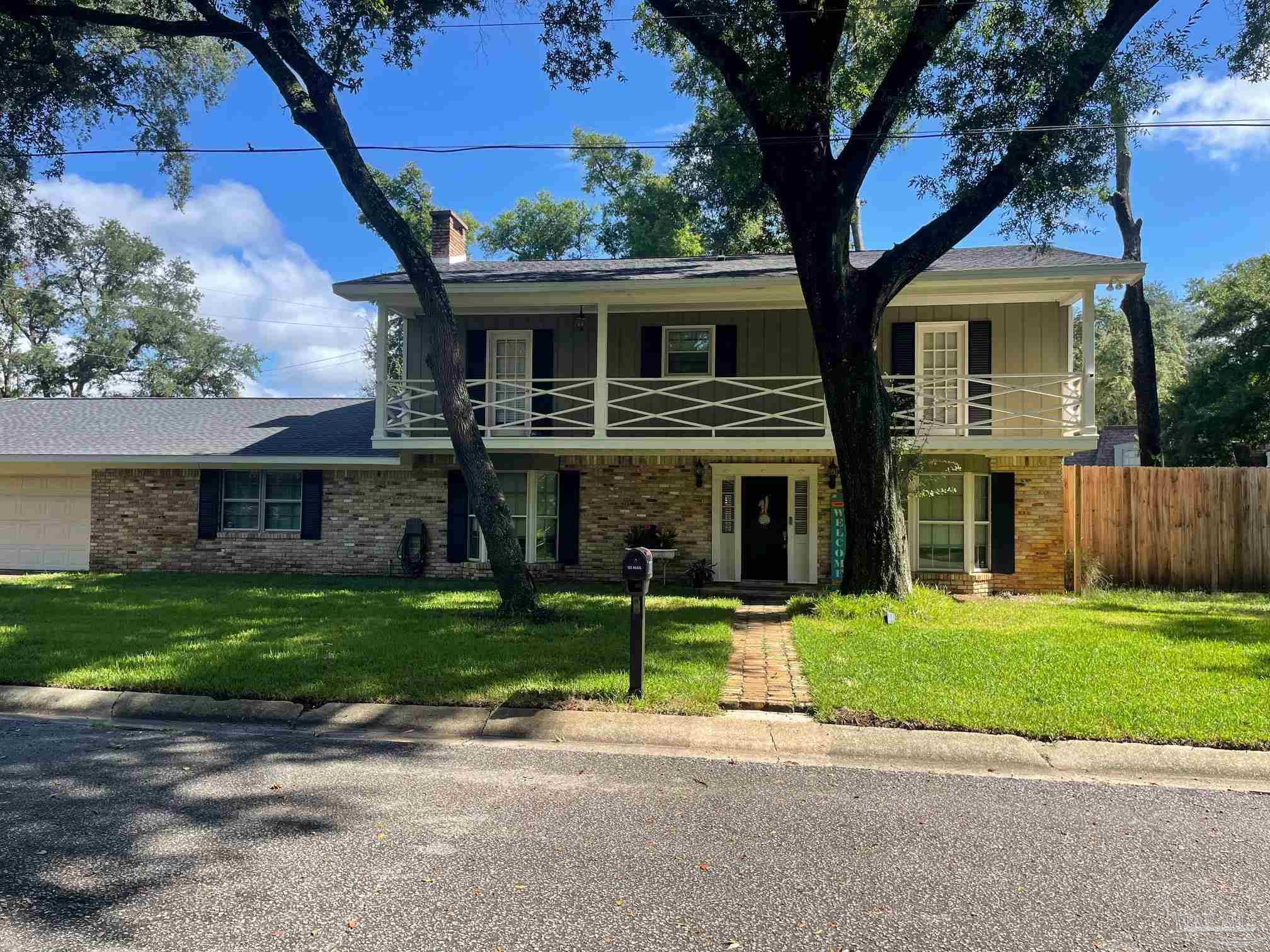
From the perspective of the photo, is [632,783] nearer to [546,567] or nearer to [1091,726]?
[1091,726]

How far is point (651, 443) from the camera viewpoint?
13.7 metres

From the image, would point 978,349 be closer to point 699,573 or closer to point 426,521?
point 699,573

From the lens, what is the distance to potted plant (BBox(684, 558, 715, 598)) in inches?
553

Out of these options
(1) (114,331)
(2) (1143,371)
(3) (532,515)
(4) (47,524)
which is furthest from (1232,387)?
(1) (114,331)

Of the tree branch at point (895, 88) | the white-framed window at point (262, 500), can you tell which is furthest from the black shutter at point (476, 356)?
the tree branch at point (895, 88)

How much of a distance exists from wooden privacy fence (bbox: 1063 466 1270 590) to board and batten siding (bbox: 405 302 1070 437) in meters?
1.51

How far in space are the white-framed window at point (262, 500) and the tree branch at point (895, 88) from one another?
36.1 feet

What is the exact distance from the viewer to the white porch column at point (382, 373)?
48.0 ft

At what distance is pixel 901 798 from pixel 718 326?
11.3 m

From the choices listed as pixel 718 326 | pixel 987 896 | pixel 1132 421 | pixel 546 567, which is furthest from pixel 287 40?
pixel 1132 421

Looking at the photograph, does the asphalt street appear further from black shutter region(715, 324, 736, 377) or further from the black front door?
black shutter region(715, 324, 736, 377)

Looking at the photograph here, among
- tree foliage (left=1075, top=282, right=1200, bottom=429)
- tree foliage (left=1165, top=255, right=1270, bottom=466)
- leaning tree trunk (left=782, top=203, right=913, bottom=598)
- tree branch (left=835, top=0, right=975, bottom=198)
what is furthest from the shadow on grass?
tree foliage (left=1075, top=282, right=1200, bottom=429)

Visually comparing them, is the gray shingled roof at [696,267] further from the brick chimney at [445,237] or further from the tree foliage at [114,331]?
the tree foliage at [114,331]

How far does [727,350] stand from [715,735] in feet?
33.4
